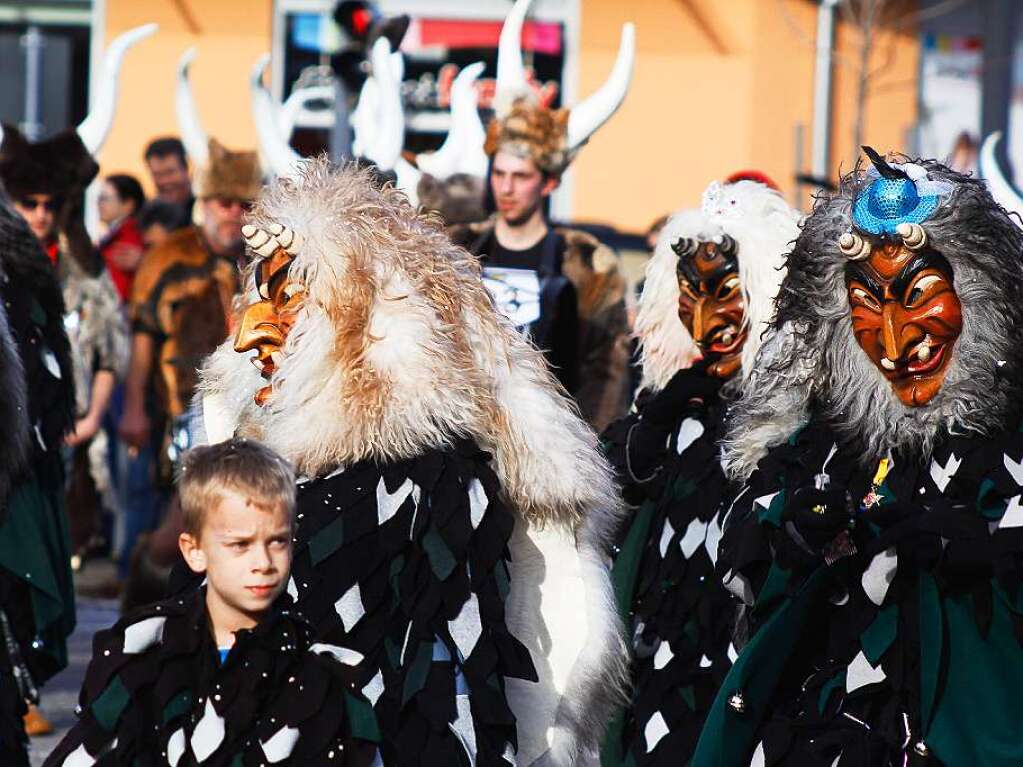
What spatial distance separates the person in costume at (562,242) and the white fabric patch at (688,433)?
173 centimetres

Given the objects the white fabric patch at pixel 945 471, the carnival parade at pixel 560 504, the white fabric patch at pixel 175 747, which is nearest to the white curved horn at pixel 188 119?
the carnival parade at pixel 560 504

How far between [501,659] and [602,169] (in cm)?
1292

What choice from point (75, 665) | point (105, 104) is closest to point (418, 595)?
point (75, 665)

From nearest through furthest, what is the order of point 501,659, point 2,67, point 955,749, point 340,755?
point 340,755, point 955,749, point 501,659, point 2,67

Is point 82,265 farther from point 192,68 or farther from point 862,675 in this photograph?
point 192,68

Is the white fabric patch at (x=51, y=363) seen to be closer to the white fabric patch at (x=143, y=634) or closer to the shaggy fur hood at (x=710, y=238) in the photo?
the shaggy fur hood at (x=710, y=238)

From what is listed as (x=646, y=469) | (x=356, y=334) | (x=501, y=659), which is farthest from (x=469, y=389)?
(x=646, y=469)

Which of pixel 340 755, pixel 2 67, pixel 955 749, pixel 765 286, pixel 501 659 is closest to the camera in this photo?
pixel 340 755

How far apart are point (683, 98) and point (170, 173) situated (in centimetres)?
637

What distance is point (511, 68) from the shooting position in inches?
326

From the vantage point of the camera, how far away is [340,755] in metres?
3.54

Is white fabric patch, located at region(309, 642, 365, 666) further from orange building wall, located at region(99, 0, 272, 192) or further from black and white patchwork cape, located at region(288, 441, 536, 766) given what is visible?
orange building wall, located at region(99, 0, 272, 192)

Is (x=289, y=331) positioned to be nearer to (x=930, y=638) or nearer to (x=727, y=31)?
(x=930, y=638)

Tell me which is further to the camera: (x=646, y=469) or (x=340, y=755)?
(x=646, y=469)
